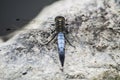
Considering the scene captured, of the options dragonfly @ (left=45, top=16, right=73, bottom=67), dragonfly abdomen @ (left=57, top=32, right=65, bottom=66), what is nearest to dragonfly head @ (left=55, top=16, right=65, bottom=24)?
dragonfly @ (left=45, top=16, right=73, bottom=67)

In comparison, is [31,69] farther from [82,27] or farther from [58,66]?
[82,27]

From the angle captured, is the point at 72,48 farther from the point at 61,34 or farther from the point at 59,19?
the point at 59,19

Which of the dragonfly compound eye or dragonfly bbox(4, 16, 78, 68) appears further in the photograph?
the dragonfly compound eye

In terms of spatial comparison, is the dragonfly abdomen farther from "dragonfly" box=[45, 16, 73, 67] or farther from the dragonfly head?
the dragonfly head

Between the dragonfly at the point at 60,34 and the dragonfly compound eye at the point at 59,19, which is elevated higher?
the dragonfly compound eye at the point at 59,19

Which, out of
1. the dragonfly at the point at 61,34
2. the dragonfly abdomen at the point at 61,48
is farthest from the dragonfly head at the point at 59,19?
the dragonfly abdomen at the point at 61,48

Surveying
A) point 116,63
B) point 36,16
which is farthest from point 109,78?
point 36,16

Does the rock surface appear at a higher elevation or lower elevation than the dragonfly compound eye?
lower

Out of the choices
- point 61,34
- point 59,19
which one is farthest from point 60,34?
point 59,19

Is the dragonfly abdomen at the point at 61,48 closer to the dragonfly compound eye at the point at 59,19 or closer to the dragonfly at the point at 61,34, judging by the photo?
the dragonfly at the point at 61,34
